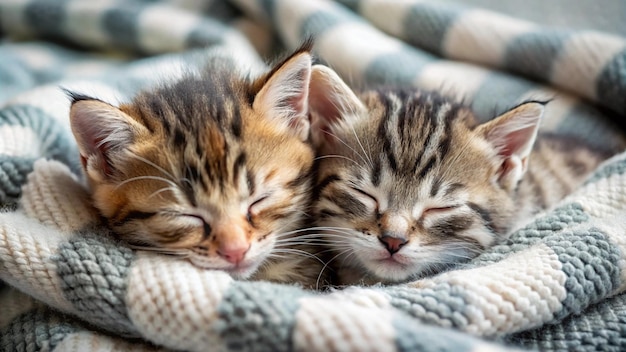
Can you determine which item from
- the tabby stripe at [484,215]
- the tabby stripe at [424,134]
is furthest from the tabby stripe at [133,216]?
the tabby stripe at [484,215]

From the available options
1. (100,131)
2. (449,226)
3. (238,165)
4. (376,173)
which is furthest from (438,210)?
(100,131)

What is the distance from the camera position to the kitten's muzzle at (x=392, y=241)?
1.07 meters

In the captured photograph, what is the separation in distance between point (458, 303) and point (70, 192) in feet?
2.49

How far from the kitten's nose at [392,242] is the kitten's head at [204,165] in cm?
18

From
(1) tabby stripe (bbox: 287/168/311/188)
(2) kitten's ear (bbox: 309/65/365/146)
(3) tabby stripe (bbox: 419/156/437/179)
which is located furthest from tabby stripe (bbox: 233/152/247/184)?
(3) tabby stripe (bbox: 419/156/437/179)

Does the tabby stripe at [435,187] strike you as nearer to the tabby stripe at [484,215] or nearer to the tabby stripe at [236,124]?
the tabby stripe at [484,215]

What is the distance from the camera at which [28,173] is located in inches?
44.1

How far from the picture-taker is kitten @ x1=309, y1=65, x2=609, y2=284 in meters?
1.10

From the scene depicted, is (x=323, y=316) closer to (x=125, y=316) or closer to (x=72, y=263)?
(x=125, y=316)

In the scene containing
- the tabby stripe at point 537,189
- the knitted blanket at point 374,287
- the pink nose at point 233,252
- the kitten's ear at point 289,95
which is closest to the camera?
the knitted blanket at point 374,287

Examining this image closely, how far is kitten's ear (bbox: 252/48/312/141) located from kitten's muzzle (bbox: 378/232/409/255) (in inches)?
10.8

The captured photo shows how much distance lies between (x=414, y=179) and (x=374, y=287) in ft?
0.80

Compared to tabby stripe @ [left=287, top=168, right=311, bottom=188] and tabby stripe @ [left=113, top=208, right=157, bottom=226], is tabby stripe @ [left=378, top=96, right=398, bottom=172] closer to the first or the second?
tabby stripe @ [left=287, top=168, right=311, bottom=188]

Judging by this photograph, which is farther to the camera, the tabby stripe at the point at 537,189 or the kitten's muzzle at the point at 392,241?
the tabby stripe at the point at 537,189
